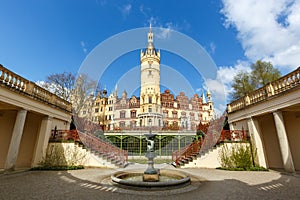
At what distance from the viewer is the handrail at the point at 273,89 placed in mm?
5969

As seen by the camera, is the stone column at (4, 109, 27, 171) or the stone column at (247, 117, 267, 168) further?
the stone column at (247, 117, 267, 168)

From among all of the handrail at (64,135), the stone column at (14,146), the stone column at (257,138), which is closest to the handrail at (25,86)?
the stone column at (14,146)

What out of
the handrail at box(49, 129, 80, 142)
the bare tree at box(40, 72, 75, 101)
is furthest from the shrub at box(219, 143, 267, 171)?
the bare tree at box(40, 72, 75, 101)

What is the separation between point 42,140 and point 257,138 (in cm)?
1165

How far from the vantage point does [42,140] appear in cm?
800

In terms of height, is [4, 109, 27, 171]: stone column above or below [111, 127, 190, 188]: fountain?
above

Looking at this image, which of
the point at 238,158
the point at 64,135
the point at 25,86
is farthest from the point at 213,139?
the point at 25,86

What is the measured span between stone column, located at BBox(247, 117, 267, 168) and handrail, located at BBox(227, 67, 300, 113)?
1.02m

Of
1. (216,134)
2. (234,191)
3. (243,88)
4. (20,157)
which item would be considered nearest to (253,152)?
(216,134)

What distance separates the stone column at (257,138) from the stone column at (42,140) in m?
11.2

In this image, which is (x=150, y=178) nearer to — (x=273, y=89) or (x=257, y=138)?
(x=257, y=138)

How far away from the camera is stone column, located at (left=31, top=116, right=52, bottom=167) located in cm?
776

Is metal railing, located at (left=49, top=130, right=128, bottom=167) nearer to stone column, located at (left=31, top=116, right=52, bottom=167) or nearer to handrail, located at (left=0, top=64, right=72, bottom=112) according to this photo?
stone column, located at (left=31, top=116, right=52, bottom=167)

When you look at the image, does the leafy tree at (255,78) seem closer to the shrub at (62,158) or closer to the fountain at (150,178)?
the fountain at (150,178)
